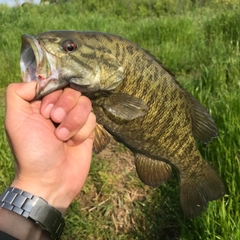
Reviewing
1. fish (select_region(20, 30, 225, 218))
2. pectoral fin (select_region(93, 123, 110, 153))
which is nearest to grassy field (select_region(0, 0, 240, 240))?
fish (select_region(20, 30, 225, 218))

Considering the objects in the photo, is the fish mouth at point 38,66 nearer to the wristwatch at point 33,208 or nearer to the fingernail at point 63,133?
the fingernail at point 63,133

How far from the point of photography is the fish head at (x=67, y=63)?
1.50 m

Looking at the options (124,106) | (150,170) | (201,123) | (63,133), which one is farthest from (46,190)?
(201,123)

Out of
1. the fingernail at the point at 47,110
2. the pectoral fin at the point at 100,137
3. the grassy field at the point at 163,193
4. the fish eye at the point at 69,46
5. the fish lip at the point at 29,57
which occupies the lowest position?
the grassy field at the point at 163,193

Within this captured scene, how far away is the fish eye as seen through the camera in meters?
1.61

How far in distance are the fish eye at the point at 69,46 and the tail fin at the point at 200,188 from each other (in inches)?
40.7

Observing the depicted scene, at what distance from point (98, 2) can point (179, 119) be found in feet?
45.1

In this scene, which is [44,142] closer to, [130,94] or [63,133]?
[63,133]

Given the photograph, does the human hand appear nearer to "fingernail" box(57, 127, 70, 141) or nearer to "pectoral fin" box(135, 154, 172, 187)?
"fingernail" box(57, 127, 70, 141)

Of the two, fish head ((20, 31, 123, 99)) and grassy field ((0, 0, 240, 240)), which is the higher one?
fish head ((20, 31, 123, 99))

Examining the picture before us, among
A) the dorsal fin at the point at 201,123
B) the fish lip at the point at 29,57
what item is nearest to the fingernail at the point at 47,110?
the fish lip at the point at 29,57

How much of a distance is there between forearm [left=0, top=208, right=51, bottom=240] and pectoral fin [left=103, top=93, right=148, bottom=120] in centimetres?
60

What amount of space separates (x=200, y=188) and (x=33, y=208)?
104 centimetres

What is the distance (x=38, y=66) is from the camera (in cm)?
147
